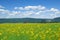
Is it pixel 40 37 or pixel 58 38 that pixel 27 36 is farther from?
pixel 58 38

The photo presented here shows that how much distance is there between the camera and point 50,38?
9.82 metres

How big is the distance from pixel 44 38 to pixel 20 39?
1304mm

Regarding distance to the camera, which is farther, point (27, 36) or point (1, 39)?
point (27, 36)

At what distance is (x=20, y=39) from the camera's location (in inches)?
372

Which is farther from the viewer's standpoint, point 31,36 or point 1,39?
point 31,36

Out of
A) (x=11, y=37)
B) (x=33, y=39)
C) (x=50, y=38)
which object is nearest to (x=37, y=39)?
(x=33, y=39)

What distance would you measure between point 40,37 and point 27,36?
29.5 inches

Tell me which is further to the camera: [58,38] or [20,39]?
[58,38]

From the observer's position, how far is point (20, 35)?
33.2ft

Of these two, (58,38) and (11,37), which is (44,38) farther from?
(11,37)

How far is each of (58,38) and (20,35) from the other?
2191 mm

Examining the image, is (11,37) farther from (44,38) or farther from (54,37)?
(54,37)

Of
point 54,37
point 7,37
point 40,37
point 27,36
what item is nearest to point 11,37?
point 7,37

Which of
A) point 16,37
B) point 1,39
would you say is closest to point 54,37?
point 16,37
